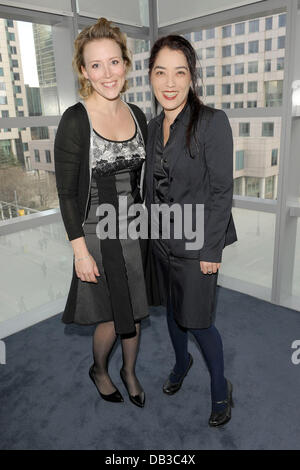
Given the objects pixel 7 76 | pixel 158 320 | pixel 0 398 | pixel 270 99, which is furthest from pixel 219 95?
pixel 0 398

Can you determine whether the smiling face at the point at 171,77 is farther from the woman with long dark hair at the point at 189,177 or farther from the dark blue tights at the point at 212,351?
the dark blue tights at the point at 212,351

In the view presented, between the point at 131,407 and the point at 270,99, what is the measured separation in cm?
225

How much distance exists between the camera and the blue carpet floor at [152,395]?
1.60m

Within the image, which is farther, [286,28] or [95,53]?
[286,28]

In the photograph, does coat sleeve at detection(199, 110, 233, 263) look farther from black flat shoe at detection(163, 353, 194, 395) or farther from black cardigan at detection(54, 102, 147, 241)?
black flat shoe at detection(163, 353, 194, 395)

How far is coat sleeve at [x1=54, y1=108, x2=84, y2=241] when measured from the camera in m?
1.34

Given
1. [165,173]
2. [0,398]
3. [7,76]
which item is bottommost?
[0,398]

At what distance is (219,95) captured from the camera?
284 cm

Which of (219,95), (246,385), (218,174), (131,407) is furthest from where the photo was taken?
(219,95)

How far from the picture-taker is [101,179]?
4.68ft

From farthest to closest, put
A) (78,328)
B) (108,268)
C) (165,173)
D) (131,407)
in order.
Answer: (78,328) → (131,407) → (108,268) → (165,173)

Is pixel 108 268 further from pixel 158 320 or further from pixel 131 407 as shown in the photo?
pixel 158 320

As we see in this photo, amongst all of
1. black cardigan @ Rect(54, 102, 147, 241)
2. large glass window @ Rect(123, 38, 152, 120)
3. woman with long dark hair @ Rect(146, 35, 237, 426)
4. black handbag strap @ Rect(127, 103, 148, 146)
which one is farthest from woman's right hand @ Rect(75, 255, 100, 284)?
large glass window @ Rect(123, 38, 152, 120)

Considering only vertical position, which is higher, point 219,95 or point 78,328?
point 219,95
